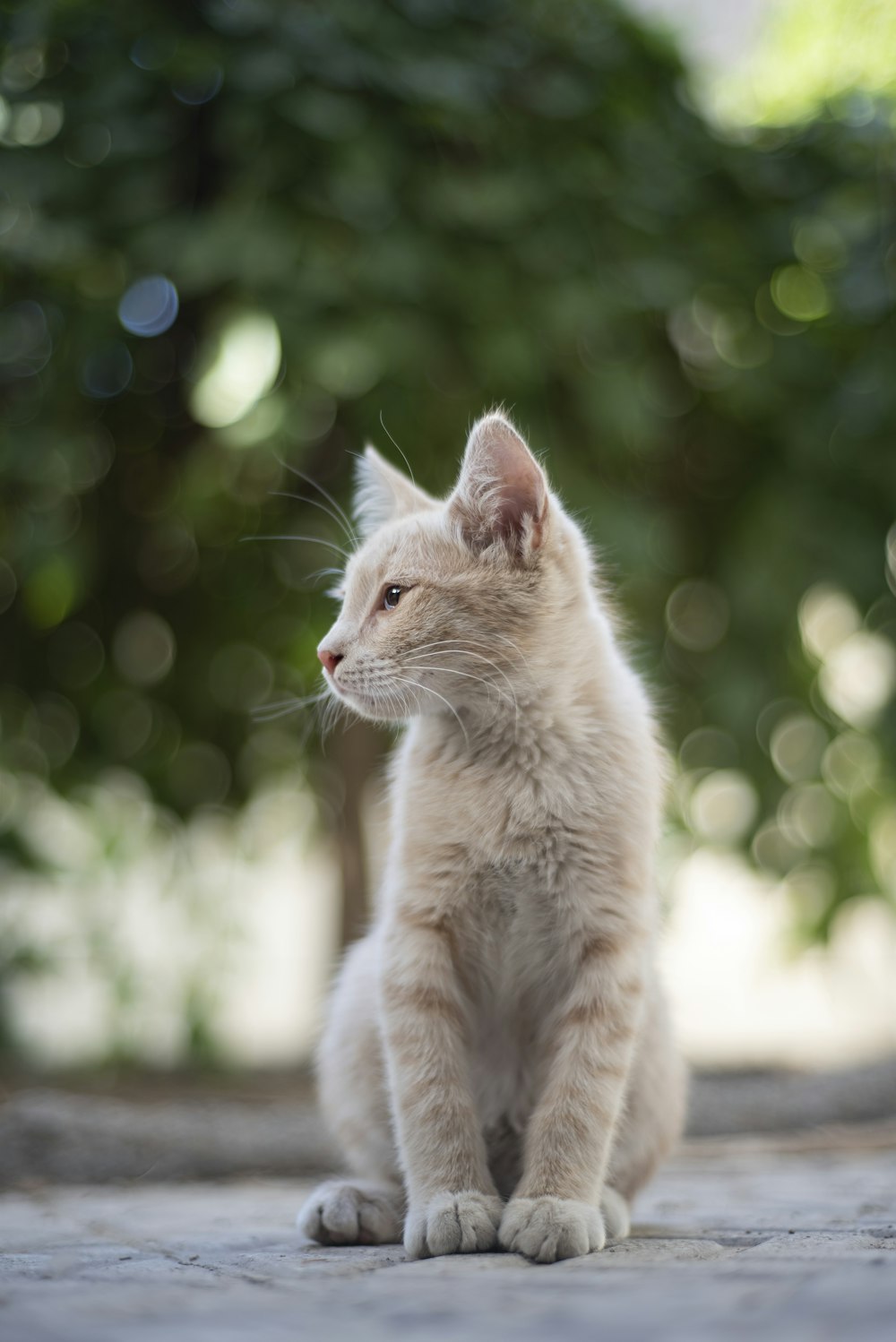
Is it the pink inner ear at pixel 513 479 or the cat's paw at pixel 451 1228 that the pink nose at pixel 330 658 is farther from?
the cat's paw at pixel 451 1228

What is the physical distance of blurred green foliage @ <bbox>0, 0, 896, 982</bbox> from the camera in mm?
2484

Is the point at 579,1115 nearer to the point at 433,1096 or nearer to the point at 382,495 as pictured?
the point at 433,1096

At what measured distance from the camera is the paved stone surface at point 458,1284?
90 cm

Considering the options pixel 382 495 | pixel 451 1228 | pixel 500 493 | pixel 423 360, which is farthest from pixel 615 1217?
pixel 423 360

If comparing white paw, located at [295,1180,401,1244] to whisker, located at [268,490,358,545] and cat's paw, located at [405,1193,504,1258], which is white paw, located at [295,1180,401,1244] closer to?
cat's paw, located at [405,1193,504,1258]

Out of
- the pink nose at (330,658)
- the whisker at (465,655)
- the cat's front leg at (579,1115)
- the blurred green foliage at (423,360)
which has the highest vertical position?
the blurred green foliage at (423,360)

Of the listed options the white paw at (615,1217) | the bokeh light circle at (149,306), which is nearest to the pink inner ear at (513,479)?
the white paw at (615,1217)

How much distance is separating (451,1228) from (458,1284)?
0.30 m

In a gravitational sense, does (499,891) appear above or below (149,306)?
below

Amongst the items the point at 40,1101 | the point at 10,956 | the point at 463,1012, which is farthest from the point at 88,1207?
the point at 10,956

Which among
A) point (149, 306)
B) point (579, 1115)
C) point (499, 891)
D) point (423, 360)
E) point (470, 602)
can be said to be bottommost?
point (579, 1115)

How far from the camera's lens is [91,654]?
3.34m

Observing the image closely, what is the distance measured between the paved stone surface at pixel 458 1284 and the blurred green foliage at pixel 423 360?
145 centimetres

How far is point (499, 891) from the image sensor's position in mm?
1578
